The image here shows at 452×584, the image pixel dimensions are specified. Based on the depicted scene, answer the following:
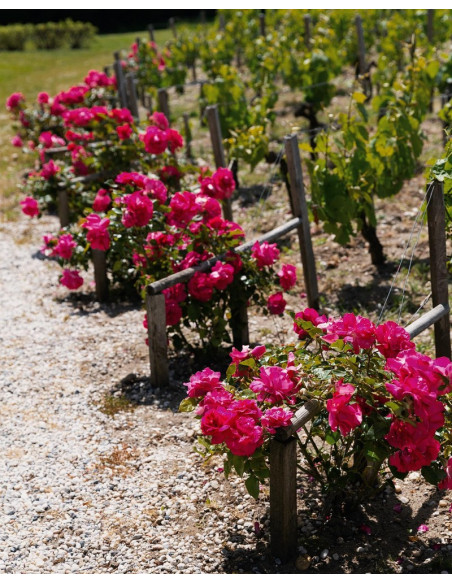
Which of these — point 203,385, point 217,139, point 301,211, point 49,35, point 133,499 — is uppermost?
point 49,35

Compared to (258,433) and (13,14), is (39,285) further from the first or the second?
(13,14)

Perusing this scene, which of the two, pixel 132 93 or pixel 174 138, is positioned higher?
pixel 132 93

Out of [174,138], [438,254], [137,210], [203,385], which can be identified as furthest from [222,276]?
[174,138]

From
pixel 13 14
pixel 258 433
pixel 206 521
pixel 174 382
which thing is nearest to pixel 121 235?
pixel 174 382

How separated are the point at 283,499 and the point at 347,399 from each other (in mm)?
525

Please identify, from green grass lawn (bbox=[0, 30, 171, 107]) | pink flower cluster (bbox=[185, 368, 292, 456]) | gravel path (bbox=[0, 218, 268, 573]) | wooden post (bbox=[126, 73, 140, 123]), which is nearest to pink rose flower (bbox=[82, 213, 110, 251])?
gravel path (bbox=[0, 218, 268, 573])

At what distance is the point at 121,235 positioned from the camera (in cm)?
438

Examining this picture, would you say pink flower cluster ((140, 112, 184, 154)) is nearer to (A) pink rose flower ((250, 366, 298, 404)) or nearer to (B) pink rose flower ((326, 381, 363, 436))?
(A) pink rose flower ((250, 366, 298, 404))

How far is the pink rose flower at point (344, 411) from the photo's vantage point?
2412 mm

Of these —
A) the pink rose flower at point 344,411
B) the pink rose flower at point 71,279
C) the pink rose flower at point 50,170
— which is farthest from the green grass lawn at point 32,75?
the pink rose flower at point 344,411

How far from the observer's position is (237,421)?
8.20ft

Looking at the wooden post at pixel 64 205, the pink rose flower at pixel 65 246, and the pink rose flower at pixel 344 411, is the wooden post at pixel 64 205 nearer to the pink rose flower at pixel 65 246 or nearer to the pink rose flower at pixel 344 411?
the pink rose flower at pixel 65 246

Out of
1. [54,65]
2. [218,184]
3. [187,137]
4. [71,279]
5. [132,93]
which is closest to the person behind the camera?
[218,184]

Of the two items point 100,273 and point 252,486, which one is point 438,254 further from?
point 100,273
